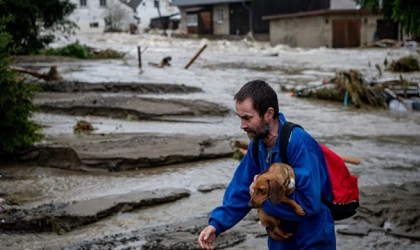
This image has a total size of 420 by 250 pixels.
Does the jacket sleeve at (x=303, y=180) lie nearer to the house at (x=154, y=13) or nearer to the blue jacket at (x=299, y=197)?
the blue jacket at (x=299, y=197)

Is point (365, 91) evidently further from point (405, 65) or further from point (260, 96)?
point (260, 96)

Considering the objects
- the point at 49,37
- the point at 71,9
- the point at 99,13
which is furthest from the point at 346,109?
the point at 99,13

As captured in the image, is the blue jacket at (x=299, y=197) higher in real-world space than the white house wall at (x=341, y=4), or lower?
lower

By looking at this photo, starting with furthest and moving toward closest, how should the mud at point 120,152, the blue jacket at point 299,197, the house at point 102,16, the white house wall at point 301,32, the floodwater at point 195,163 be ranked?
1. the house at point 102,16
2. the white house wall at point 301,32
3. the mud at point 120,152
4. the floodwater at point 195,163
5. the blue jacket at point 299,197

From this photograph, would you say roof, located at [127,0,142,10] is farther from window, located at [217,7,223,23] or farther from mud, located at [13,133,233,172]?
mud, located at [13,133,233,172]

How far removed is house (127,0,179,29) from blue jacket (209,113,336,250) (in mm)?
82361

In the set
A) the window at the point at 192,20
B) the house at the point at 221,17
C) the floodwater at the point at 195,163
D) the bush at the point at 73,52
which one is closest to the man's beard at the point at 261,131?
the floodwater at the point at 195,163

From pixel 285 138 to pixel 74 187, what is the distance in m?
5.57

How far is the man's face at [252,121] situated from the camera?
3451 mm

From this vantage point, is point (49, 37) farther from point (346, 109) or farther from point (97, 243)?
point (97, 243)

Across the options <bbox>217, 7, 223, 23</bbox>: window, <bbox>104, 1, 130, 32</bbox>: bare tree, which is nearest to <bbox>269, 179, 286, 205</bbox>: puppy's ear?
<bbox>217, 7, 223, 23</bbox>: window

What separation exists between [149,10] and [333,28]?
44.9 meters

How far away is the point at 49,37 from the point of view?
107 feet

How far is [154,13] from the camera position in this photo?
89.9 m
